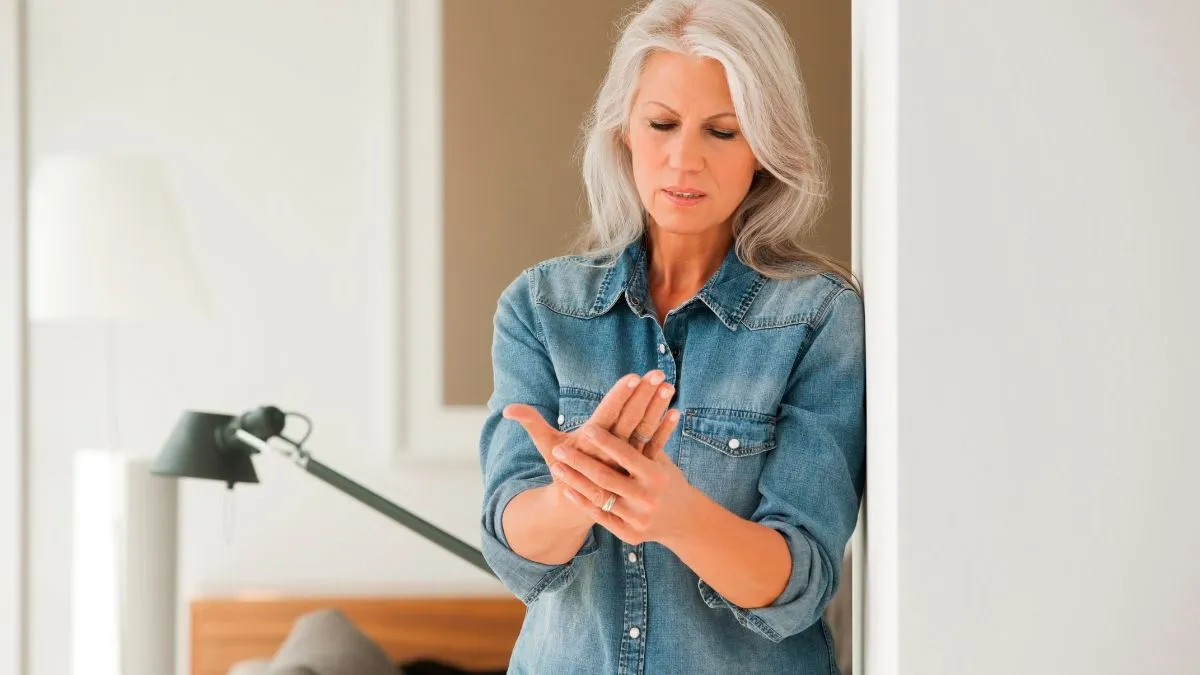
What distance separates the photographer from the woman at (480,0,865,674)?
1.05 metres

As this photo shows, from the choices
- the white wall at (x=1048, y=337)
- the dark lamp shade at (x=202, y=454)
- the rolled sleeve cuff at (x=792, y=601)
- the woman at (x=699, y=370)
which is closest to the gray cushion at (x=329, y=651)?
the dark lamp shade at (x=202, y=454)

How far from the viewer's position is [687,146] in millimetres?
1156

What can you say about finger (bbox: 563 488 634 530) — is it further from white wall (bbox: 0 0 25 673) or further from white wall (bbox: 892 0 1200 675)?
white wall (bbox: 0 0 25 673)

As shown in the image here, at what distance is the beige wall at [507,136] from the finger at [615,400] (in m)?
1.68

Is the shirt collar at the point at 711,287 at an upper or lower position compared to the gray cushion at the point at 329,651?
upper

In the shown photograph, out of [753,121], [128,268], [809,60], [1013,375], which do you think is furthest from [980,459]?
[809,60]

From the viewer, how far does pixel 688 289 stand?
127 centimetres

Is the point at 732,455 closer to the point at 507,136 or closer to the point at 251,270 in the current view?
the point at 507,136

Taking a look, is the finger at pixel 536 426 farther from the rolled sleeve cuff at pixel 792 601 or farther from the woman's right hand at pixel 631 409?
the rolled sleeve cuff at pixel 792 601

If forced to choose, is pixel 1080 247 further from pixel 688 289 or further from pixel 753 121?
pixel 688 289

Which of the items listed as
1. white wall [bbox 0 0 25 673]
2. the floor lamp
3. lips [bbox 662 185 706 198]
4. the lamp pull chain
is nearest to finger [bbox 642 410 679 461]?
lips [bbox 662 185 706 198]

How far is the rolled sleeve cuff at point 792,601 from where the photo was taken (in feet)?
3.35

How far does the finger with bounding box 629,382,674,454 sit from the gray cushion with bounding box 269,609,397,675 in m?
1.38

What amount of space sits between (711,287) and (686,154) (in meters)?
0.14
